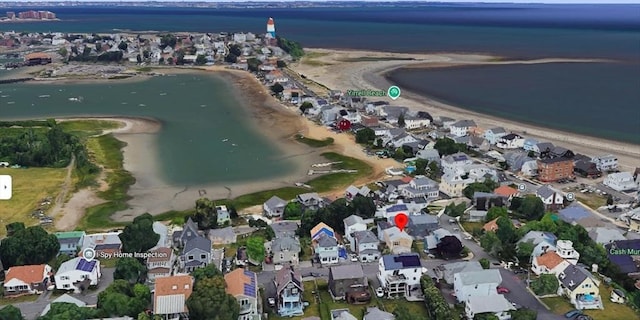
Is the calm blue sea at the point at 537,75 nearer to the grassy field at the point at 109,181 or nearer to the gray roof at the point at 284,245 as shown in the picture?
the gray roof at the point at 284,245

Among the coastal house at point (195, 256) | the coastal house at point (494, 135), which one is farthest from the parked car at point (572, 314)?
the coastal house at point (494, 135)

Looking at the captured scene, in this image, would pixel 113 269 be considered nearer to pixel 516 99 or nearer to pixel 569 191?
pixel 569 191

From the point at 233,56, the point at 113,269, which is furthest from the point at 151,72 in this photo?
the point at 113,269

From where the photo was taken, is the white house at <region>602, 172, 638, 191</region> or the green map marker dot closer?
the white house at <region>602, 172, 638, 191</region>

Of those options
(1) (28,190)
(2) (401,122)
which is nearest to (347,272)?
(1) (28,190)

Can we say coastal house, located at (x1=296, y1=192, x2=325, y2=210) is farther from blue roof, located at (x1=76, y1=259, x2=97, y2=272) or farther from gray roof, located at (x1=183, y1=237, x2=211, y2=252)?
blue roof, located at (x1=76, y1=259, x2=97, y2=272)

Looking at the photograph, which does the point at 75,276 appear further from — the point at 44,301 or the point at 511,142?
the point at 511,142

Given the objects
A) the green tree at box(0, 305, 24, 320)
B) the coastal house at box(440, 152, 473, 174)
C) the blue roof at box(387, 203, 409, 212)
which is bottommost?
the green tree at box(0, 305, 24, 320)

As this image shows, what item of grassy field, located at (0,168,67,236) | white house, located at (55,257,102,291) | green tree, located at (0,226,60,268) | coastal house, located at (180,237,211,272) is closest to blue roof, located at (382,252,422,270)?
coastal house, located at (180,237,211,272)
